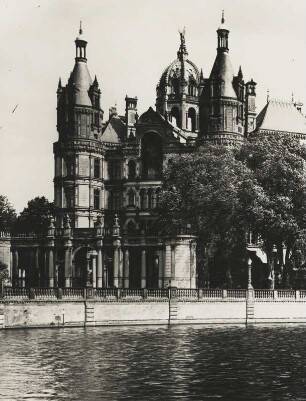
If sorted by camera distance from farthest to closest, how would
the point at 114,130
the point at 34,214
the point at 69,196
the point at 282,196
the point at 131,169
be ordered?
the point at 34,214
the point at 114,130
the point at 131,169
the point at 69,196
the point at 282,196

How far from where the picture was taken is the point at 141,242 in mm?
71500

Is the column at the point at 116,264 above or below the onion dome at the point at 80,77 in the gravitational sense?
below

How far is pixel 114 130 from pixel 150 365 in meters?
66.2

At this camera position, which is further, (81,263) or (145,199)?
(145,199)

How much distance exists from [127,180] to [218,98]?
40.7 feet

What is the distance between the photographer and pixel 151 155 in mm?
88688

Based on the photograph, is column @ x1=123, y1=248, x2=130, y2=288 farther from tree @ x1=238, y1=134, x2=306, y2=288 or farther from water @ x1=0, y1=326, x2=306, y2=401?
water @ x1=0, y1=326, x2=306, y2=401

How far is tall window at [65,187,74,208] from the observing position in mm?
84875

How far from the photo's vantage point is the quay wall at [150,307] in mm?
46375

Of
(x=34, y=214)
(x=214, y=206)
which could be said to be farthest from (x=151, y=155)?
(x=34, y=214)

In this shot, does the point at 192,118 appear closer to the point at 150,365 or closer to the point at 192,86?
the point at 192,86

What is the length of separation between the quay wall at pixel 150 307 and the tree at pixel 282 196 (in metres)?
3.95

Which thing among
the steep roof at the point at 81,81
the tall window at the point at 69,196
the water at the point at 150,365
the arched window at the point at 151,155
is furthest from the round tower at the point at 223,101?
the water at the point at 150,365

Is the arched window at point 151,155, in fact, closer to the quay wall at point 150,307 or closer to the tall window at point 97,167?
the tall window at point 97,167
